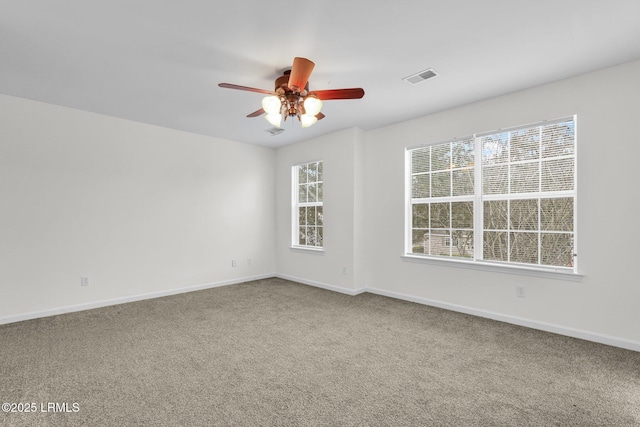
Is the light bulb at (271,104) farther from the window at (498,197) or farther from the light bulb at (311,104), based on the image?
the window at (498,197)

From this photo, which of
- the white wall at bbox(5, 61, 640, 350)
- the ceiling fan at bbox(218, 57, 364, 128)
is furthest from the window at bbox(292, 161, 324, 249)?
the ceiling fan at bbox(218, 57, 364, 128)

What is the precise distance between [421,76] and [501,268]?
2.27m

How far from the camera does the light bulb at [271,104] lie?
2553 mm

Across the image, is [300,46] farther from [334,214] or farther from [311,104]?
[334,214]

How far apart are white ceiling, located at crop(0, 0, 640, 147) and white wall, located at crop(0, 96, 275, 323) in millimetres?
610

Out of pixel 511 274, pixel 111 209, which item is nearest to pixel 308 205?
pixel 111 209

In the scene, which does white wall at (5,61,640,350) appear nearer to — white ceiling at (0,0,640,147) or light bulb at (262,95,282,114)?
white ceiling at (0,0,640,147)

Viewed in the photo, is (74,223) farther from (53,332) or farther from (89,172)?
(53,332)

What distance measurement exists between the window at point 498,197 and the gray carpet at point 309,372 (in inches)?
33.5

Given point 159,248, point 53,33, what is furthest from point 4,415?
point 159,248

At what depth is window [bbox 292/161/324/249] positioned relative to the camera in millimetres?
5422

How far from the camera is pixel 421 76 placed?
3.03 meters

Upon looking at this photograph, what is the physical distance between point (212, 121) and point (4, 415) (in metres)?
3.63

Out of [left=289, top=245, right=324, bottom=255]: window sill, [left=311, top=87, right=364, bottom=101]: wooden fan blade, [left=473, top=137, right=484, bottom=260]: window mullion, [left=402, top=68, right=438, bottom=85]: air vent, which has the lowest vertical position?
[left=289, top=245, right=324, bottom=255]: window sill
